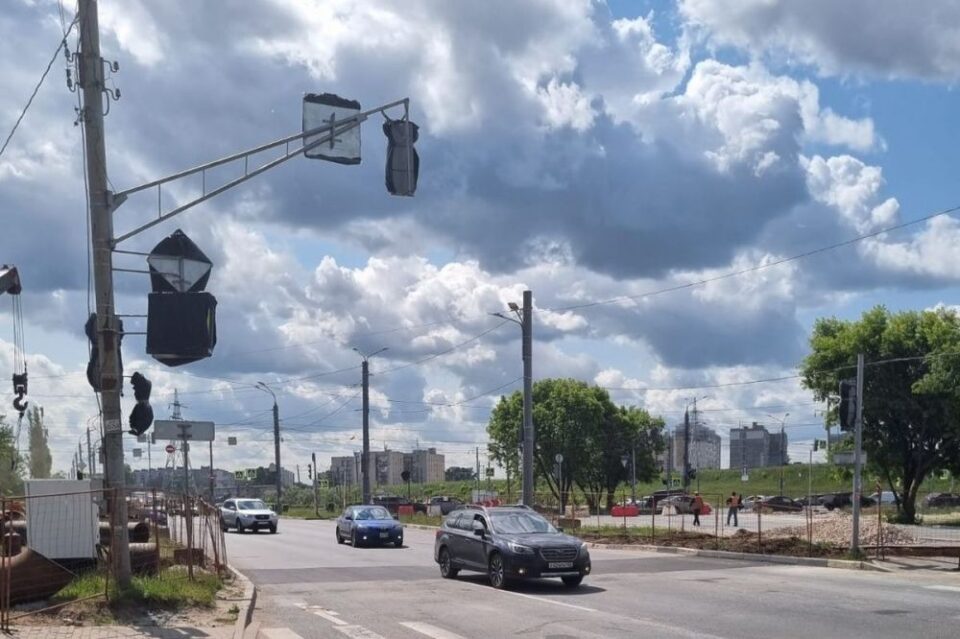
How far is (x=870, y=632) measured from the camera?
13.7 metres

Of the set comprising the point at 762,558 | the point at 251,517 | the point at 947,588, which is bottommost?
the point at 251,517

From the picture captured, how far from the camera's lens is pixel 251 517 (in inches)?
1868

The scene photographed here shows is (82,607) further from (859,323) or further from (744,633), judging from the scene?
(859,323)

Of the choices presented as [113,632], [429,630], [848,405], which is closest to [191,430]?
[848,405]

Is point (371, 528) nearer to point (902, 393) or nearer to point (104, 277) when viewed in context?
point (104, 277)

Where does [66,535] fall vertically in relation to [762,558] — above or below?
above

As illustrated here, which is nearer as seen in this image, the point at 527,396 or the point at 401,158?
the point at 401,158

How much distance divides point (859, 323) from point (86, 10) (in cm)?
4207

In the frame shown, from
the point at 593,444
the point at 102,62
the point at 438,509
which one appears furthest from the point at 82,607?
the point at 593,444

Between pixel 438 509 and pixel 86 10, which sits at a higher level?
pixel 86 10

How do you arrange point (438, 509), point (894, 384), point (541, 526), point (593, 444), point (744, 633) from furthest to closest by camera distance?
point (593, 444) → point (438, 509) → point (894, 384) → point (541, 526) → point (744, 633)

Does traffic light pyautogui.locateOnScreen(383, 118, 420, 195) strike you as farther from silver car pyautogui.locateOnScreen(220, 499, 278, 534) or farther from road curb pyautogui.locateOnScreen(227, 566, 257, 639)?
silver car pyautogui.locateOnScreen(220, 499, 278, 534)

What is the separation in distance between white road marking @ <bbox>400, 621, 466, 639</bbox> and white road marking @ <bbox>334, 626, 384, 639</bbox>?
61 cm

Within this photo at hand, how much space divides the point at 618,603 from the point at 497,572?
3669mm
